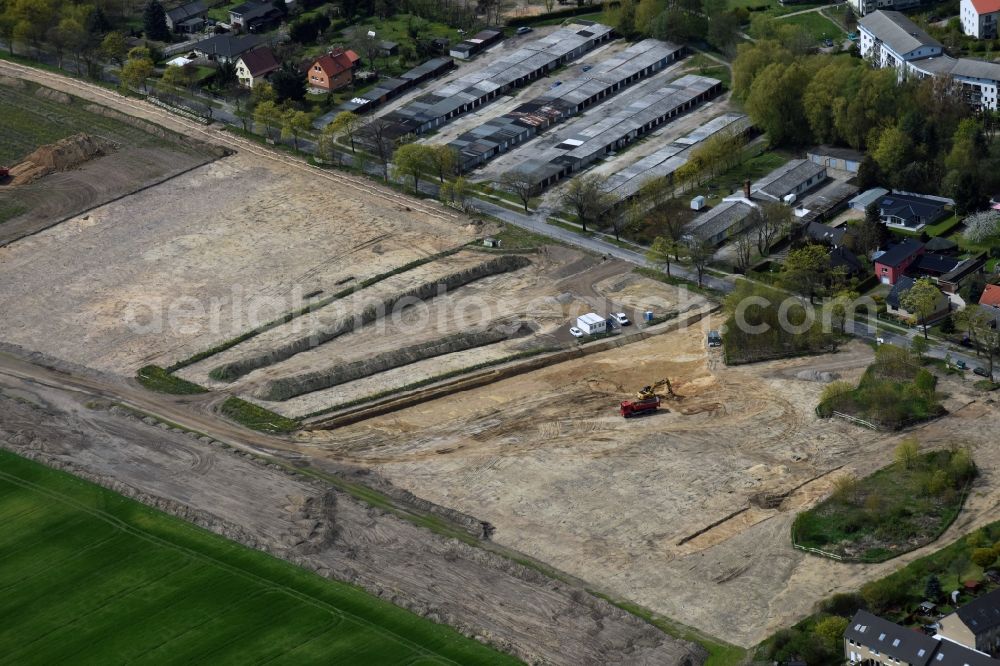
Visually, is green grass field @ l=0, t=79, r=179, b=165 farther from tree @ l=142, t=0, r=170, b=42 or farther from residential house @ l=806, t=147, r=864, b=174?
residential house @ l=806, t=147, r=864, b=174

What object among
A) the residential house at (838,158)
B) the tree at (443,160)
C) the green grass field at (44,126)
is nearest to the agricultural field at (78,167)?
the green grass field at (44,126)

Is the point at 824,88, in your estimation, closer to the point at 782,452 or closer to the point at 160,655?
the point at 782,452

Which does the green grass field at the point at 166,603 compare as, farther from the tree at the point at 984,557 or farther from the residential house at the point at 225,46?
the residential house at the point at 225,46

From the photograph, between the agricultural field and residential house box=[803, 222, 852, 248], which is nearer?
residential house box=[803, 222, 852, 248]

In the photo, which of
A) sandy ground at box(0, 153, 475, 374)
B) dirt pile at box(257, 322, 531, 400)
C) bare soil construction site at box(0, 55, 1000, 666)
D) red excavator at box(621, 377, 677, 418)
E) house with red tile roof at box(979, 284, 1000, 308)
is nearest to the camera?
bare soil construction site at box(0, 55, 1000, 666)

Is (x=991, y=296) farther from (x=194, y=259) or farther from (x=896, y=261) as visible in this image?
(x=194, y=259)

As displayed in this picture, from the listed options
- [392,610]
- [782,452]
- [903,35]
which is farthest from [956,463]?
[903,35]

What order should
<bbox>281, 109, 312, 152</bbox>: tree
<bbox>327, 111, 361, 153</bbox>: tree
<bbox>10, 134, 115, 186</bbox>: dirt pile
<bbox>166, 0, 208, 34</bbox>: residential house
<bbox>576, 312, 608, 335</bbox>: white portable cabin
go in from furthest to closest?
1. <bbox>166, 0, 208, 34</bbox>: residential house
2. <bbox>281, 109, 312, 152</bbox>: tree
3. <bbox>327, 111, 361, 153</bbox>: tree
4. <bbox>10, 134, 115, 186</bbox>: dirt pile
5. <bbox>576, 312, 608, 335</bbox>: white portable cabin

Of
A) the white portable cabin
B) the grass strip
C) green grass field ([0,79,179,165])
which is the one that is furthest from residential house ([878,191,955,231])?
green grass field ([0,79,179,165])
